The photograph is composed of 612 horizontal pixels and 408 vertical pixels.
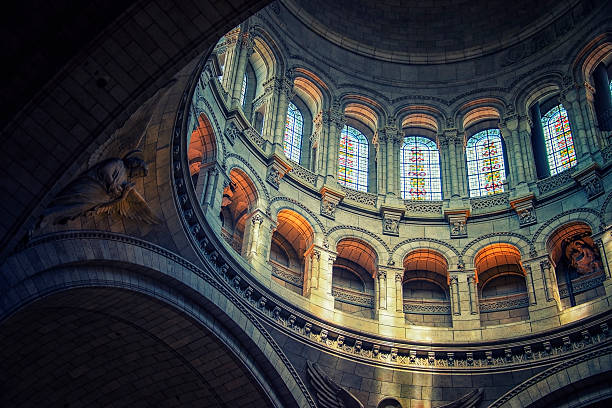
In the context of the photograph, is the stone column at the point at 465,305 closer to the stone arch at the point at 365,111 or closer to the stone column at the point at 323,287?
the stone column at the point at 323,287

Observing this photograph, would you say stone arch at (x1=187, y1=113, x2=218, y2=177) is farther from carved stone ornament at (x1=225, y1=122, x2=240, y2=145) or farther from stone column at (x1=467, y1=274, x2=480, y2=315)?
stone column at (x1=467, y1=274, x2=480, y2=315)

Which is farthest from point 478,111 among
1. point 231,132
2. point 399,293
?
point 231,132

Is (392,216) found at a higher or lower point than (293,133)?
lower

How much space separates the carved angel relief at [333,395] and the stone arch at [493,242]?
474 cm

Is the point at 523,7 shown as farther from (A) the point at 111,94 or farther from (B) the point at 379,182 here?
(A) the point at 111,94

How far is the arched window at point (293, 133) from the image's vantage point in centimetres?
2658

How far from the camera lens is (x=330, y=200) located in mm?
24797

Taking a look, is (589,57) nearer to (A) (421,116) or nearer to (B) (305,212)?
(A) (421,116)

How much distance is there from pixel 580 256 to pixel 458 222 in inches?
153

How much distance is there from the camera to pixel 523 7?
2961 cm

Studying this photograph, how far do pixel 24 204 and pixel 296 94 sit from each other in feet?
53.5

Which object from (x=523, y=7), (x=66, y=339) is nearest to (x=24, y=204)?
(x=66, y=339)

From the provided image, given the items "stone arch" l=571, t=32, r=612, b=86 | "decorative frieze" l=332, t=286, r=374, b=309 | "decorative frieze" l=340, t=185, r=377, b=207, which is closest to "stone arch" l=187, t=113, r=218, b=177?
"decorative frieze" l=340, t=185, r=377, b=207

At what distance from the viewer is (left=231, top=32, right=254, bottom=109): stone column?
2373cm
